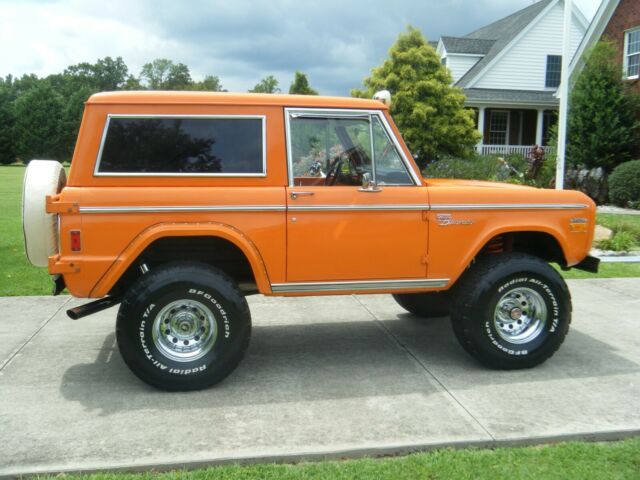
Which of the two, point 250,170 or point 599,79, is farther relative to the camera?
point 599,79

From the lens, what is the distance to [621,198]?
16469 millimetres

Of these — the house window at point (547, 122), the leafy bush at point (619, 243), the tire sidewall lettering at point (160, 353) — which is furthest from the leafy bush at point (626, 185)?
the tire sidewall lettering at point (160, 353)

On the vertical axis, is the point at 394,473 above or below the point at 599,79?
below

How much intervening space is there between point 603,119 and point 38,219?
17.8 meters

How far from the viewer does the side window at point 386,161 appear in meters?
4.66

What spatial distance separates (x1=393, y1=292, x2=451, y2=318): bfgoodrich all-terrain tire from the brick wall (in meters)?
17.8

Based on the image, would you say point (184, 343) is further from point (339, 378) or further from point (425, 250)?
point (425, 250)

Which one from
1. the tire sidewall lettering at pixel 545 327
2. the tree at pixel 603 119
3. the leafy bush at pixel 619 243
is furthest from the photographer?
the tree at pixel 603 119

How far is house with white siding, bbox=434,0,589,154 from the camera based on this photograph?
27.3 meters

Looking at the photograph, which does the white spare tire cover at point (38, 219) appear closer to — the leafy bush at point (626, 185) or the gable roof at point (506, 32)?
the leafy bush at point (626, 185)

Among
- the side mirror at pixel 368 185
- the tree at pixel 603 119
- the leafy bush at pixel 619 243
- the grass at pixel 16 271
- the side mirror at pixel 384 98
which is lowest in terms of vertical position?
the grass at pixel 16 271

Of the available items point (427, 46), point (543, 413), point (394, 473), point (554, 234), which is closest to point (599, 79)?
point (427, 46)

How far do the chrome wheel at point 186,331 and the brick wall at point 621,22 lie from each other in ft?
66.5

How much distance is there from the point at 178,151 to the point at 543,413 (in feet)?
10.3
